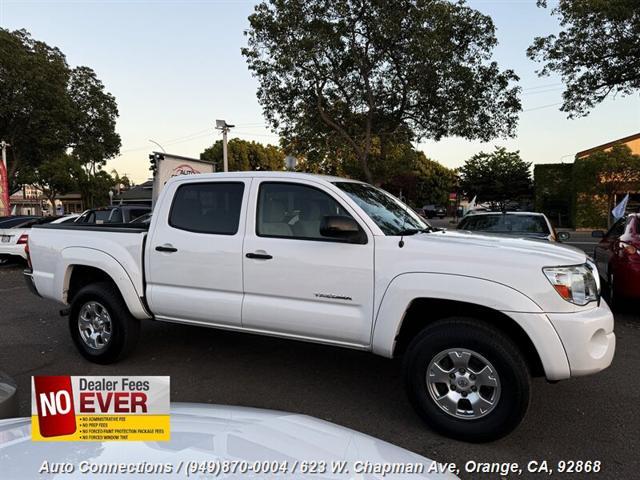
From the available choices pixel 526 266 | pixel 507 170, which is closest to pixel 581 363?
pixel 526 266

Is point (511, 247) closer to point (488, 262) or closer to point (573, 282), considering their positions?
point (488, 262)

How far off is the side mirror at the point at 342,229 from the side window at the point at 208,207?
978mm

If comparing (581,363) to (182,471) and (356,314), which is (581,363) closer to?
(356,314)

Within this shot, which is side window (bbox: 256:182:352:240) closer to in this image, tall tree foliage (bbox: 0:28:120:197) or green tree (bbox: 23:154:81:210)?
tall tree foliage (bbox: 0:28:120:197)

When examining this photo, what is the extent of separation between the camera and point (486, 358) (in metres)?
3.24

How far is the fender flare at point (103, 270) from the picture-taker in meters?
4.66

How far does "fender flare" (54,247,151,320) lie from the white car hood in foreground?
2681 mm

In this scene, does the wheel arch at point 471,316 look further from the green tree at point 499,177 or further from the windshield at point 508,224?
the green tree at point 499,177

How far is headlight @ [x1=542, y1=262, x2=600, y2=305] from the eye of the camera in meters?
3.18

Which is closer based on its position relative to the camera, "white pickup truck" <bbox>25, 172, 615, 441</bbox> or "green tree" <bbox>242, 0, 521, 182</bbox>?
"white pickup truck" <bbox>25, 172, 615, 441</bbox>

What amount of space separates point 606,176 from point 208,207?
2671 cm

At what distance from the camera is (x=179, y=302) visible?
441 cm

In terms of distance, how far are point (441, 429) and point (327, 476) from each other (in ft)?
6.60

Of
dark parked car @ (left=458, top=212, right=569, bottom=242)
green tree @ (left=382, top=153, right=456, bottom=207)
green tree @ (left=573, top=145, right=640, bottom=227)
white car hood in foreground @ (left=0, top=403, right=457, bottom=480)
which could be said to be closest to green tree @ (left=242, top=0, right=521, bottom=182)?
dark parked car @ (left=458, top=212, right=569, bottom=242)
